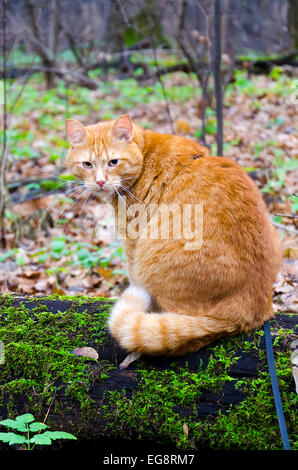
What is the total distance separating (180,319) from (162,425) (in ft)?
1.58

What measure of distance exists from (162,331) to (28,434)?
717 mm

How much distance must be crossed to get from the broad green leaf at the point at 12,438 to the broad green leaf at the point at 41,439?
0.04 metres

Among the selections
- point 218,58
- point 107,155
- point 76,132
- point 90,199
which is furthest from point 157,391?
point 90,199

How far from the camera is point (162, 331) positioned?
1967 millimetres

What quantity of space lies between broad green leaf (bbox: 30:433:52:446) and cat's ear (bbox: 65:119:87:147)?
5.80 ft

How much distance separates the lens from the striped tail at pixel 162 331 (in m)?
1.96

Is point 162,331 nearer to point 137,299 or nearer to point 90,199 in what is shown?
point 137,299

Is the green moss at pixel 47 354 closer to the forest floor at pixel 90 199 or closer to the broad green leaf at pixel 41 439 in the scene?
the broad green leaf at pixel 41 439

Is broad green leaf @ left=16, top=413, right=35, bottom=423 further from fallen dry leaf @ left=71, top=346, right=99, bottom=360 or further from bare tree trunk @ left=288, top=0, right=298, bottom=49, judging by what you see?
bare tree trunk @ left=288, top=0, right=298, bottom=49

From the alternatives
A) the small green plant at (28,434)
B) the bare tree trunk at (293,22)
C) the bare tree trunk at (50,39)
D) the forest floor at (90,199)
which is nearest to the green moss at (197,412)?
the small green plant at (28,434)

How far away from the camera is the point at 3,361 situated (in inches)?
81.5

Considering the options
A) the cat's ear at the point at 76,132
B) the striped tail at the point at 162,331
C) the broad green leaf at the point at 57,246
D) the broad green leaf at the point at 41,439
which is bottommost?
the broad green leaf at the point at 41,439

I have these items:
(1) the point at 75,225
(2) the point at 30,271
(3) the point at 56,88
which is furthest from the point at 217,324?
(3) the point at 56,88

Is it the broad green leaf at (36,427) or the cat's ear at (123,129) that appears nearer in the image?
the broad green leaf at (36,427)
